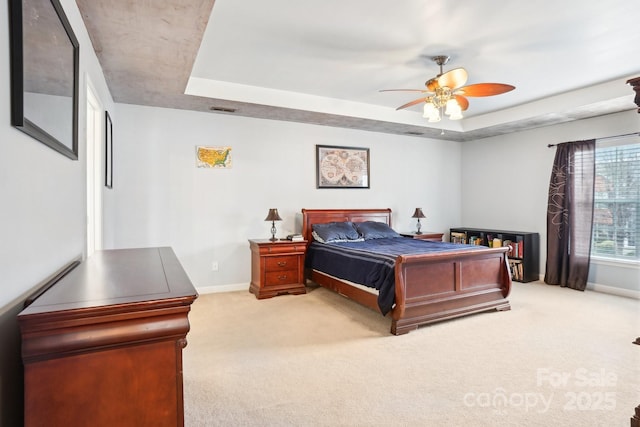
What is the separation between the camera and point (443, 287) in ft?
11.3

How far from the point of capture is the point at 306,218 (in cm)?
499

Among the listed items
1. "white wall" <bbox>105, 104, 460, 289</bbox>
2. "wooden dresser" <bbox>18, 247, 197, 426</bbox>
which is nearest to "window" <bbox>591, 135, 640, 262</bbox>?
"white wall" <bbox>105, 104, 460, 289</bbox>

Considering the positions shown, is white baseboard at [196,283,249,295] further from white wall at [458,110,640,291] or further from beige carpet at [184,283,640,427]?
white wall at [458,110,640,291]

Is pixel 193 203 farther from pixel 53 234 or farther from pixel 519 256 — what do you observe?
pixel 519 256

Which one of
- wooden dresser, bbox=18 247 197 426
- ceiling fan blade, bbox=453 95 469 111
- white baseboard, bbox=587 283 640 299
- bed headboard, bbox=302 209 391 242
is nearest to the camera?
wooden dresser, bbox=18 247 197 426

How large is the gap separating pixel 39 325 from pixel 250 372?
5.77 ft

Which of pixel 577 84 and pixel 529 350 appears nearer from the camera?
pixel 529 350

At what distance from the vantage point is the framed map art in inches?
208

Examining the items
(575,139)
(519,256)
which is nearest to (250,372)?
(519,256)

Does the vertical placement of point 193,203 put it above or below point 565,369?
above

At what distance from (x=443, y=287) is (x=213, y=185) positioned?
3069 millimetres

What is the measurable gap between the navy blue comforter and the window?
84.6 inches

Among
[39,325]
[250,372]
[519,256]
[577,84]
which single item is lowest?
[250,372]

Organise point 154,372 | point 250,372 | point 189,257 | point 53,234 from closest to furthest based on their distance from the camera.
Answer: point 154,372
point 53,234
point 250,372
point 189,257
